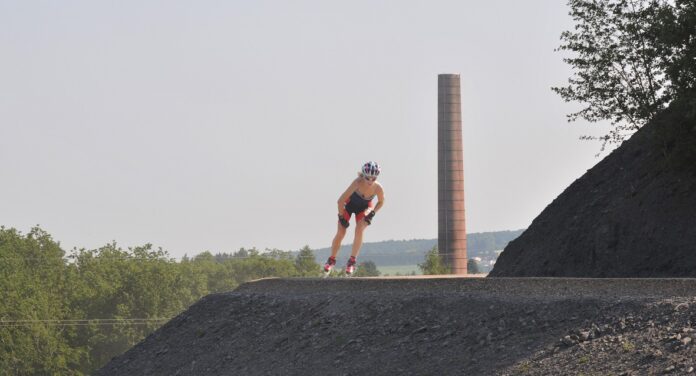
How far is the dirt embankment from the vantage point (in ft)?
61.7

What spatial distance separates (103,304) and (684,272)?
87152 mm

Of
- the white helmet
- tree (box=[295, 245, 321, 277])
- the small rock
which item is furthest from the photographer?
tree (box=[295, 245, 321, 277])

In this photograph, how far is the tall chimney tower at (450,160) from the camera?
5781 cm

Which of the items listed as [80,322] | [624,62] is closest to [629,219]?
[624,62]

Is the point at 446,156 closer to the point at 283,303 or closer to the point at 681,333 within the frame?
the point at 283,303

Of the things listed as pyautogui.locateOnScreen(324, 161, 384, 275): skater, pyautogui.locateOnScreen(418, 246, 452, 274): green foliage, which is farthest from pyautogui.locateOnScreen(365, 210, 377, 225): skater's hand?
pyautogui.locateOnScreen(418, 246, 452, 274): green foliage

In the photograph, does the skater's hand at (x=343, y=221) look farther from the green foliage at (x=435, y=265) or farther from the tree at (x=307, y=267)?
the tree at (x=307, y=267)

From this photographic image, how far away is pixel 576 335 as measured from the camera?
19.5 meters

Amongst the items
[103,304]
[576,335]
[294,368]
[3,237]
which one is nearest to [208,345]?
[294,368]

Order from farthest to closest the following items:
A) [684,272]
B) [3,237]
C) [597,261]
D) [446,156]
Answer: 1. [3,237]
2. [446,156]
3. [597,261]
4. [684,272]

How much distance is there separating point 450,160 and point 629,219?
2566cm

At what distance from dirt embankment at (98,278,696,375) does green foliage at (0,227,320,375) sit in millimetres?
67479

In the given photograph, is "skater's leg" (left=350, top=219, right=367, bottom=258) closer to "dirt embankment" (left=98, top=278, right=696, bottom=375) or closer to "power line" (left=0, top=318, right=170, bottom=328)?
"dirt embankment" (left=98, top=278, right=696, bottom=375)

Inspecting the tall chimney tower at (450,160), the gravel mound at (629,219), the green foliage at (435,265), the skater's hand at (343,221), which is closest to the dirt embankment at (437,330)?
the skater's hand at (343,221)
